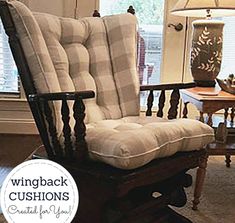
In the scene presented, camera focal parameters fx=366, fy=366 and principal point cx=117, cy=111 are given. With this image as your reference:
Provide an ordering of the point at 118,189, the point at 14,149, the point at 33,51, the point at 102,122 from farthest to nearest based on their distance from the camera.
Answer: the point at 14,149
the point at 102,122
the point at 33,51
the point at 118,189

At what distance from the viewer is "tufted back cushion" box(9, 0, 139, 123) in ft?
5.37

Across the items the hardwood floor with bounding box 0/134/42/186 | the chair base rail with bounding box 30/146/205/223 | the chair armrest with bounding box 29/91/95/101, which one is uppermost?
the chair armrest with bounding box 29/91/95/101

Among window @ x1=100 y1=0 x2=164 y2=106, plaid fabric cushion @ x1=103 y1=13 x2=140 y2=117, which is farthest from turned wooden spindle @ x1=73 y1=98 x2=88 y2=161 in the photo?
window @ x1=100 y1=0 x2=164 y2=106

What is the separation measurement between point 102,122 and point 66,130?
0.39 m

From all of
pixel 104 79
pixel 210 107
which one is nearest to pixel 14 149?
pixel 104 79

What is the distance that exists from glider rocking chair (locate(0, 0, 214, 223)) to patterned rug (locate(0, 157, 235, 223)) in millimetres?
83

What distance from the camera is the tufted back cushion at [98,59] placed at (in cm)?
164

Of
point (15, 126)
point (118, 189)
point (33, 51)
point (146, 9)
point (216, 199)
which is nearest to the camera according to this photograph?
point (118, 189)

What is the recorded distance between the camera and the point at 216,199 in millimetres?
2002

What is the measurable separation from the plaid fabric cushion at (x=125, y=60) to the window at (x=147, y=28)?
4.04 feet

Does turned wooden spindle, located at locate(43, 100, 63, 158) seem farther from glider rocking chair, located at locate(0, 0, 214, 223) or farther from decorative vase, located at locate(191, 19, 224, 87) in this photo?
decorative vase, located at locate(191, 19, 224, 87)

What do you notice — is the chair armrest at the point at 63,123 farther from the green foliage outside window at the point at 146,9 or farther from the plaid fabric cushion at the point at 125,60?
the green foliage outside window at the point at 146,9

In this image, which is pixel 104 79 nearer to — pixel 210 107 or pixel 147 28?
pixel 210 107

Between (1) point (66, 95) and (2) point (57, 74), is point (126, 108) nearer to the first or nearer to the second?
(2) point (57, 74)
